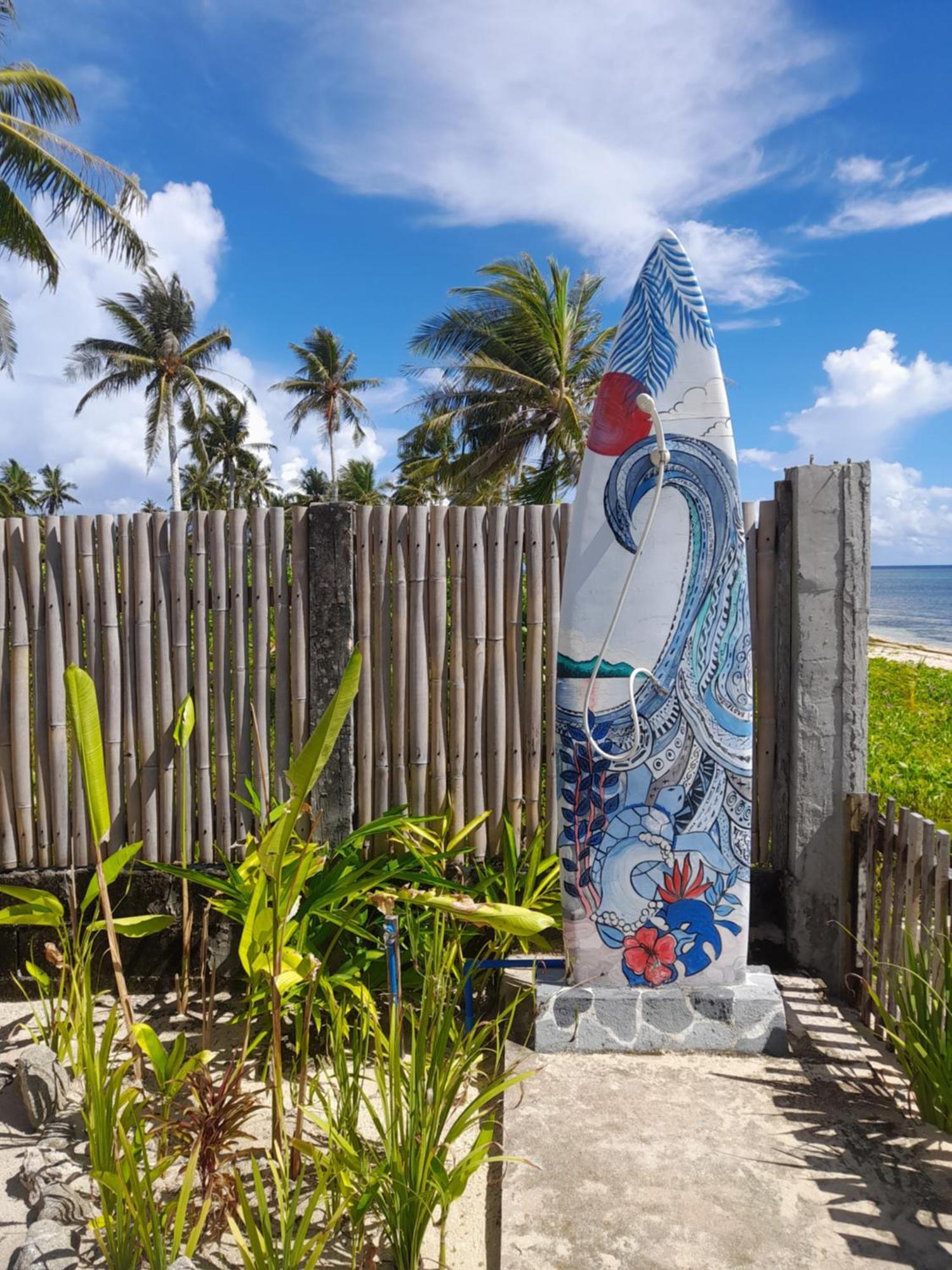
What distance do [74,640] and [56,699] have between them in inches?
10.7

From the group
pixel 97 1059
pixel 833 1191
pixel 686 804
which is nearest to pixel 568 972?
pixel 686 804

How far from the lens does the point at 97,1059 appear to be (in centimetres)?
230

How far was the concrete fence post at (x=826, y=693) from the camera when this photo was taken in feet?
11.2

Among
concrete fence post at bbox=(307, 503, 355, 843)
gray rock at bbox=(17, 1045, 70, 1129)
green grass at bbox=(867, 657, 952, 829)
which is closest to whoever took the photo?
gray rock at bbox=(17, 1045, 70, 1129)

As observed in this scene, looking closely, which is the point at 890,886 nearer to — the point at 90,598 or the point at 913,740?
the point at 90,598

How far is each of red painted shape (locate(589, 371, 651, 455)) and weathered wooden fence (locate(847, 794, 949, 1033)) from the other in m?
1.54

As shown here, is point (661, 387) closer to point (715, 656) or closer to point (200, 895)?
point (715, 656)

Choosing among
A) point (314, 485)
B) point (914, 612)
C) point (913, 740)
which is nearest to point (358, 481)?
point (314, 485)

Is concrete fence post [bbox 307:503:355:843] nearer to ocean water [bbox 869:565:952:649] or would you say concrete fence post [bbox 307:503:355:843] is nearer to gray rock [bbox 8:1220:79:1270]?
gray rock [bbox 8:1220:79:1270]

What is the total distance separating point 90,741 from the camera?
214 cm

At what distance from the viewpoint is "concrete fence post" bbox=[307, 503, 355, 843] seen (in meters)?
3.66

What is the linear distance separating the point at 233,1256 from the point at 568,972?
1316 mm

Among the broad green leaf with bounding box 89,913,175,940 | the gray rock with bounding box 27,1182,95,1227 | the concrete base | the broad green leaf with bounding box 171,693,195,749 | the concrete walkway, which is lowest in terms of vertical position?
the gray rock with bounding box 27,1182,95,1227

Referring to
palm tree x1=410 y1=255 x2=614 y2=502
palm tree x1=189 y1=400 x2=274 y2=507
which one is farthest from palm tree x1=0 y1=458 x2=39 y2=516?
palm tree x1=410 y1=255 x2=614 y2=502
